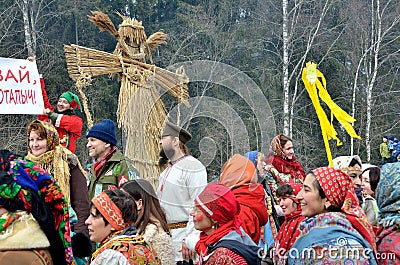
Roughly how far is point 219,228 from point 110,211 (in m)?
0.70

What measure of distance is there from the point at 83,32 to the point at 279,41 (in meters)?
6.99

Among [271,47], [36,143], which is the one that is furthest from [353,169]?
[271,47]

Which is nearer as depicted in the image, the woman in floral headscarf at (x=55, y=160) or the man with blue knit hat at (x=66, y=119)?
the woman in floral headscarf at (x=55, y=160)

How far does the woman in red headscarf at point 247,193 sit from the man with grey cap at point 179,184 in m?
0.23

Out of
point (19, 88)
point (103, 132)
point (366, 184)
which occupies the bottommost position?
point (366, 184)

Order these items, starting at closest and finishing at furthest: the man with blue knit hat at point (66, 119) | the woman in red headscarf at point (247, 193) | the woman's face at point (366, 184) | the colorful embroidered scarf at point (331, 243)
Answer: the colorful embroidered scarf at point (331, 243) < the woman in red headscarf at point (247, 193) < the man with blue knit hat at point (66, 119) < the woman's face at point (366, 184)

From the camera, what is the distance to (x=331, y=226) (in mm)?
3738

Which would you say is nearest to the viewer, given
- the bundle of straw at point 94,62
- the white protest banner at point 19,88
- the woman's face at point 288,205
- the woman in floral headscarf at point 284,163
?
the white protest banner at point 19,88

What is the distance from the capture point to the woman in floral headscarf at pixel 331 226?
12.0 feet

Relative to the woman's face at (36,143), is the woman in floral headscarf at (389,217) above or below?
below

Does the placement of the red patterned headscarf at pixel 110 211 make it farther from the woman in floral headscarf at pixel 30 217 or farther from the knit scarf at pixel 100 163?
the knit scarf at pixel 100 163

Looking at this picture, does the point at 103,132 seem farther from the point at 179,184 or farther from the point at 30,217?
the point at 30,217

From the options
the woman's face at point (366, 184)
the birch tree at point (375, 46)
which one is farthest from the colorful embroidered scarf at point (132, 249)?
the birch tree at point (375, 46)

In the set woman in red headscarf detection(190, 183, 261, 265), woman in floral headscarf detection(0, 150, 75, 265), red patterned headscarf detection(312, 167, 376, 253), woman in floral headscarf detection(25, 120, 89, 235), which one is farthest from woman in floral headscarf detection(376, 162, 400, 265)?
woman in floral headscarf detection(25, 120, 89, 235)
